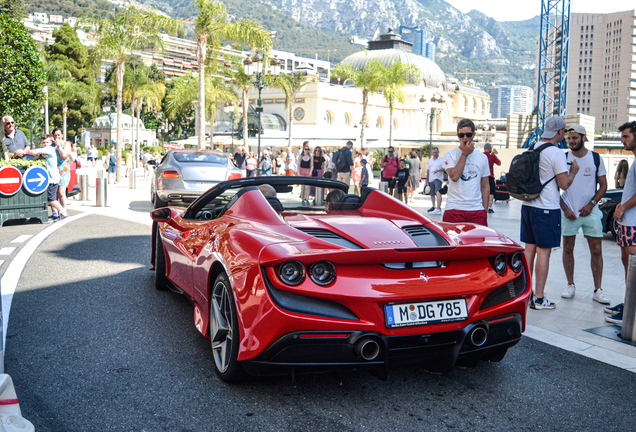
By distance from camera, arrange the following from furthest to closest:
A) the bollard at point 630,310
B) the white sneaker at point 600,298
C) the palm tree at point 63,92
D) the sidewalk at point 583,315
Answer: the palm tree at point 63,92 < the white sneaker at point 600,298 < the bollard at point 630,310 < the sidewalk at point 583,315

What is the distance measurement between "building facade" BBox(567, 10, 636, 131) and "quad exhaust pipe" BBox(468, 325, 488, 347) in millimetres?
167944

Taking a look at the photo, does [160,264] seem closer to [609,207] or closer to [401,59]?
[609,207]

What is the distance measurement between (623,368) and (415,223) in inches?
70.7

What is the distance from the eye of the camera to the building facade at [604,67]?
152 meters

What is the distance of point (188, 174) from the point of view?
14.1 m

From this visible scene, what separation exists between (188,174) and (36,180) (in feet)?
11.3

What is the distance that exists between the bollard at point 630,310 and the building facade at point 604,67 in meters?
166

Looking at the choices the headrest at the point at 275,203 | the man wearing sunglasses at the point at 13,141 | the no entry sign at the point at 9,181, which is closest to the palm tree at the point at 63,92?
the man wearing sunglasses at the point at 13,141

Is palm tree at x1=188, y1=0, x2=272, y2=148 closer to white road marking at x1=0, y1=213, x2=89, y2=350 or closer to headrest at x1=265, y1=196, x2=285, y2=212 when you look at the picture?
white road marking at x1=0, y1=213, x2=89, y2=350

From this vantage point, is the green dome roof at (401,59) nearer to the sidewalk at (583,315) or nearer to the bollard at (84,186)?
the bollard at (84,186)

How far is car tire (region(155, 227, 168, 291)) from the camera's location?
5766mm

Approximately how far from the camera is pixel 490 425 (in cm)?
312

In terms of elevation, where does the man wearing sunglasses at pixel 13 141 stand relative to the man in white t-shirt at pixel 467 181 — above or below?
above

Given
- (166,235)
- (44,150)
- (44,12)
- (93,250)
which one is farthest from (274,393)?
(44,12)
